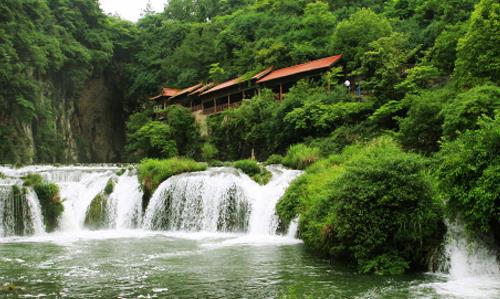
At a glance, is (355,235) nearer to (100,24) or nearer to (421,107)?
(421,107)

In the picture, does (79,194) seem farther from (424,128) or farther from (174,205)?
(424,128)

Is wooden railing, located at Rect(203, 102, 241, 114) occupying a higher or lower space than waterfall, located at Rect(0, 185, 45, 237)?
higher

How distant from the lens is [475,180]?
33.6 feet

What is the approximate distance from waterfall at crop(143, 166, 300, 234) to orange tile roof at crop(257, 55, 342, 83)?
503 inches

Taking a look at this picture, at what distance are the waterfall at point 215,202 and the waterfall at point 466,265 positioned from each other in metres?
8.43

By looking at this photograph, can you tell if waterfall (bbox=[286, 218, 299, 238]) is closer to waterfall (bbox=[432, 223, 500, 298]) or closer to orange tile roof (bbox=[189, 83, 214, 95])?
waterfall (bbox=[432, 223, 500, 298])

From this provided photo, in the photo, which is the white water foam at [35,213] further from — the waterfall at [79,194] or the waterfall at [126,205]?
the waterfall at [126,205]

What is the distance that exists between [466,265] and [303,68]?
25.2 m

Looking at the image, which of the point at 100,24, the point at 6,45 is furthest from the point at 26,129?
the point at 100,24

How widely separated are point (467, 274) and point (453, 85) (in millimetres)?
11028

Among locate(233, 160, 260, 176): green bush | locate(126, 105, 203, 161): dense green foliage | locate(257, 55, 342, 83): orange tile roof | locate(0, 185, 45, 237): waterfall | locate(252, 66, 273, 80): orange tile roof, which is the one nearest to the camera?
locate(0, 185, 45, 237): waterfall

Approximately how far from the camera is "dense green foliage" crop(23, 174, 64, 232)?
2192 cm

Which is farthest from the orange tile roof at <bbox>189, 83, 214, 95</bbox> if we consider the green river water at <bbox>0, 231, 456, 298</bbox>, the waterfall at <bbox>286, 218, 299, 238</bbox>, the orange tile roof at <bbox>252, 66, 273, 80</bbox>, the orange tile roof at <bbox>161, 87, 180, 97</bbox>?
the waterfall at <bbox>286, 218, 299, 238</bbox>

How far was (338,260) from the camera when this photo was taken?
12.6m
